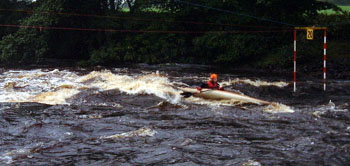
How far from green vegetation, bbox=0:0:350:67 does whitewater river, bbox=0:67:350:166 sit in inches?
284

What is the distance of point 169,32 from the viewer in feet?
77.5

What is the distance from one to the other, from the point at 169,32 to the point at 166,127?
15.4 meters

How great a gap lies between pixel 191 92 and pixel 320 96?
13.1 feet

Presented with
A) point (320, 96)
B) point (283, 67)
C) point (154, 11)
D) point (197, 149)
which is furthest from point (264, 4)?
point (197, 149)

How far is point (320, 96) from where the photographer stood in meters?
12.6

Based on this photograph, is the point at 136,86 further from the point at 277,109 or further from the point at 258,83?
the point at 277,109

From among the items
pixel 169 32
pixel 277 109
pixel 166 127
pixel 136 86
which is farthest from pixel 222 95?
pixel 169 32

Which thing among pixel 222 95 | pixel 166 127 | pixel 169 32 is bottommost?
pixel 166 127

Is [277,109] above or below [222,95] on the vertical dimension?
below

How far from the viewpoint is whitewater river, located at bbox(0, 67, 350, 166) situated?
6789 mm

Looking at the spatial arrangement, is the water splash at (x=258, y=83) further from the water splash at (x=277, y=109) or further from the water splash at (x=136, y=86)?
the water splash at (x=277, y=109)

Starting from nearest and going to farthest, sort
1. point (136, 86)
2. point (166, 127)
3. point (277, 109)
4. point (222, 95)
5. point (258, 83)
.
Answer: point (166, 127)
point (277, 109)
point (222, 95)
point (136, 86)
point (258, 83)

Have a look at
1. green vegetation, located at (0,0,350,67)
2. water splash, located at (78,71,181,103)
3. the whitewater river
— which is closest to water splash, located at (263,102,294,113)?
the whitewater river

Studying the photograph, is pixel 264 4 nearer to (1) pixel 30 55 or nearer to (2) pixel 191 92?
(2) pixel 191 92
